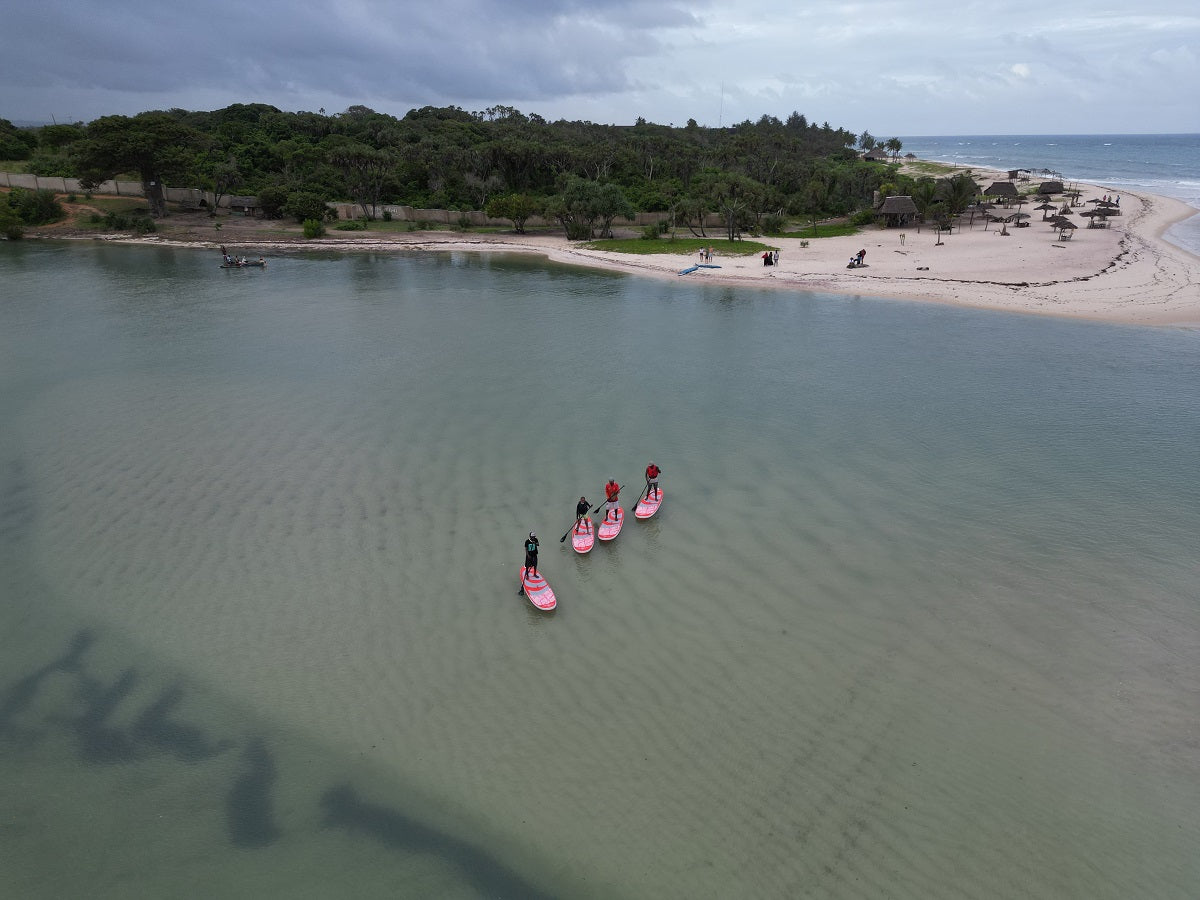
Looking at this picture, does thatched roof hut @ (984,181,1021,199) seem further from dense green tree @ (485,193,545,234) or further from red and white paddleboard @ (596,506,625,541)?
red and white paddleboard @ (596,506,625,541)

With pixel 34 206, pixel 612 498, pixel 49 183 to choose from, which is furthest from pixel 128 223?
Answer: pixel 612 498

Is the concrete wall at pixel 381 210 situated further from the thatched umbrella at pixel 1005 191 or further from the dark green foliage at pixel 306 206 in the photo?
the thatched umbrella at pixel 1005 191

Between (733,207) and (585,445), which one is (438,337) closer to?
(585,445)

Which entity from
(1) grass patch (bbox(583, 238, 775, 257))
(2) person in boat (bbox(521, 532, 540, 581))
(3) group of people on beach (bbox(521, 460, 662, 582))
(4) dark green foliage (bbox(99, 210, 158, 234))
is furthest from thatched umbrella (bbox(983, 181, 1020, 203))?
(4) dark green foliage (bbox(99, 210, 158, 234))

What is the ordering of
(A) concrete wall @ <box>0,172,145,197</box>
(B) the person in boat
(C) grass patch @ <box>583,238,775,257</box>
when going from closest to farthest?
(B) the person in boat < (C) grass patch @ <box>583,238,775,257</box> < (A) concrete wall @ <box>0,172,145,197</box>

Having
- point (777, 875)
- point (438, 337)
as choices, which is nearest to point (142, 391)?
point (438, 337)

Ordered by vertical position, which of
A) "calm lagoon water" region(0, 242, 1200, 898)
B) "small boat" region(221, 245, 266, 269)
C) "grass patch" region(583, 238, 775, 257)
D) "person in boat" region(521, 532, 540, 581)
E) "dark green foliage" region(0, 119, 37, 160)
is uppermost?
"dark green foliage" region(0, 119, 37, 160)

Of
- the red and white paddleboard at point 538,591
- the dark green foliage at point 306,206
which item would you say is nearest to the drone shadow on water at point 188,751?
the red and white paddleboard at point 538,591
